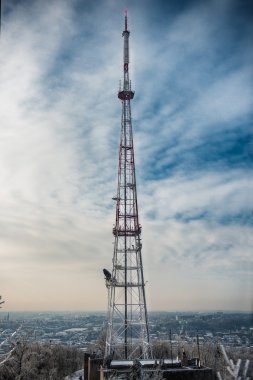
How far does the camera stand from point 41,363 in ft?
108

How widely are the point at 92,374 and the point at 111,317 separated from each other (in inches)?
133

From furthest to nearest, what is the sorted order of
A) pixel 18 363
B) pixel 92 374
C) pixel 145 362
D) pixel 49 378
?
pixel 49 378
pixel 18 363
pixel 92 374
pixel 145 362

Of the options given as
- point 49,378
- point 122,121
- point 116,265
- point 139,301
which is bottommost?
point 49,378

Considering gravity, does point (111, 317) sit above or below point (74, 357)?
above

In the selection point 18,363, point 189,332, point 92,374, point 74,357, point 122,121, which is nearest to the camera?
Result: point 92,374

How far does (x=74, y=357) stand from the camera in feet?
129

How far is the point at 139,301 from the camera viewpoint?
2252cm

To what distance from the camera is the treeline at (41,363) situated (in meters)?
26.6

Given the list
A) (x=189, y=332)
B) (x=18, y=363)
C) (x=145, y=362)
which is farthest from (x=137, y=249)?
(x=189, y=332)

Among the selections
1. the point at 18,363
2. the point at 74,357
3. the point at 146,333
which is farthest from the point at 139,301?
the point at 74,357

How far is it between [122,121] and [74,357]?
27841mm

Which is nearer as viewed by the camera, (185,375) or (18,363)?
(185,375)

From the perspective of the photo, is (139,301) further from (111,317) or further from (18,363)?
(18,363)

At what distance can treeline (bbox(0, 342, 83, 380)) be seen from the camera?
26575 millimetres
